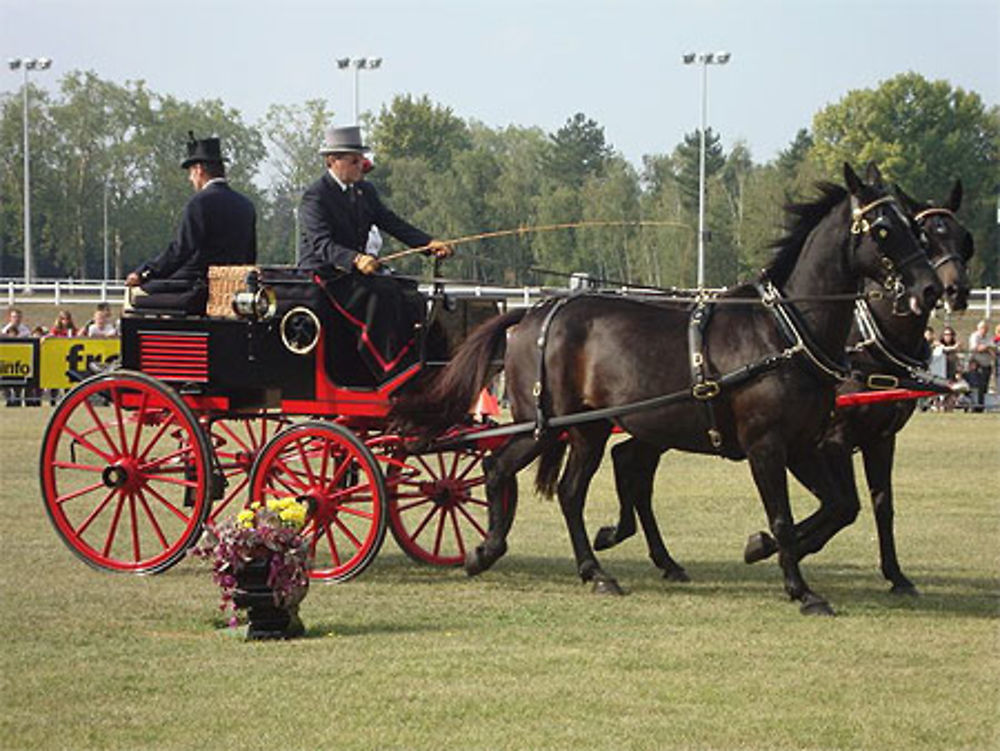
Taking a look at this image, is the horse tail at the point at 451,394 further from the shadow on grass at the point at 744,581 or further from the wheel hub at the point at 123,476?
the wheel hub at the point at 123,476

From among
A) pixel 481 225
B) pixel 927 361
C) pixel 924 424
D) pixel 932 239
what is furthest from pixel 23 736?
pixel 481 225

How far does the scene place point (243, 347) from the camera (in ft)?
37.0

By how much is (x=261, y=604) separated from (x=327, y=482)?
7.20 feet

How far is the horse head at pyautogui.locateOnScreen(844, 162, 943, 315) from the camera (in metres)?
9.55

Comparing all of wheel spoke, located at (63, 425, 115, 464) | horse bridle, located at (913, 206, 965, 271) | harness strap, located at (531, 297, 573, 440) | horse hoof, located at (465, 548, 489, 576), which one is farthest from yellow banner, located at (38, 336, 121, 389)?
horse bridle, located at (913, 206, 965, 271)

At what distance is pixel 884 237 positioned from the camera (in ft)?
31.7

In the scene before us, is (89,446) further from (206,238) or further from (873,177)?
(873,177)

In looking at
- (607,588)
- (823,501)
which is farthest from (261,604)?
(823,501)

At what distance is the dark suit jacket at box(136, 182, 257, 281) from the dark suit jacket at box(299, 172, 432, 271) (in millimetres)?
434

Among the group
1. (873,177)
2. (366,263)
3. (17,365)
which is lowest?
(17,365)

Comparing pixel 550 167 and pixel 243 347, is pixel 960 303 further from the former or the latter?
pixel 550 167

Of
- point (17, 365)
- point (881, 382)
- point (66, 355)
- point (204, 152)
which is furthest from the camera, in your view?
point (17, 365)

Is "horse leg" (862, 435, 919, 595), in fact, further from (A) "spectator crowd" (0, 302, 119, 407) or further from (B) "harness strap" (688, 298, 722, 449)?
(A) "spectator crowd" (0, 302, 119, 407)

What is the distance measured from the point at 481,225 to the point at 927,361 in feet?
200
